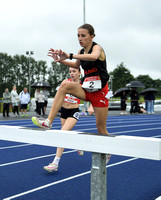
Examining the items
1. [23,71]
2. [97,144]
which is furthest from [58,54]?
[23,71]

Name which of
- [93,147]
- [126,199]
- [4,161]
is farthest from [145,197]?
[4,161]

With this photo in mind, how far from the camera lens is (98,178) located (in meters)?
2.11

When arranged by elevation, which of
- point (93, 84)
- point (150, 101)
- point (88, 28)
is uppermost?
point (88, 28)

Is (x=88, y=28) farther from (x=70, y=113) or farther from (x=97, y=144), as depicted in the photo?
(x=70, y=113)

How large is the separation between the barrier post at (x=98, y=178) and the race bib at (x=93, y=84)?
1.40 m

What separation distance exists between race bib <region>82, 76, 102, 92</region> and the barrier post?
140cm

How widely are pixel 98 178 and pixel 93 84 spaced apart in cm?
155

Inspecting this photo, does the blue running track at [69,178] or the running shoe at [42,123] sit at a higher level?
the running shoe at [42,123]

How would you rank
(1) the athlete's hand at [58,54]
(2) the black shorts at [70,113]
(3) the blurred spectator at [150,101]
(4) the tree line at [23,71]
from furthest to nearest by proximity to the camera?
(4) the tree line at [23,71] → (3) the blurred spectator at [150,101] → (2) the black shorts at [70,113] → (1) the athlete's hand at [58,54]

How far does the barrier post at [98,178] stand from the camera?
6.87 ft

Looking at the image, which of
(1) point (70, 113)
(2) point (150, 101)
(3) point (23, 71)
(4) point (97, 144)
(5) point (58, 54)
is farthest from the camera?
(3) point (23, 71)

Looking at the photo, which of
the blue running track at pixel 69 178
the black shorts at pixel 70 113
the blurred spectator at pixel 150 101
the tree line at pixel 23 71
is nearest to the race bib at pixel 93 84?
the blue running track at pixel 69 178

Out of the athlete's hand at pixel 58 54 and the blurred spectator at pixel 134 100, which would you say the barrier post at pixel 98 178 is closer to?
the athlete's hand at pixel 58 54

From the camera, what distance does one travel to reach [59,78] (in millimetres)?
93250
